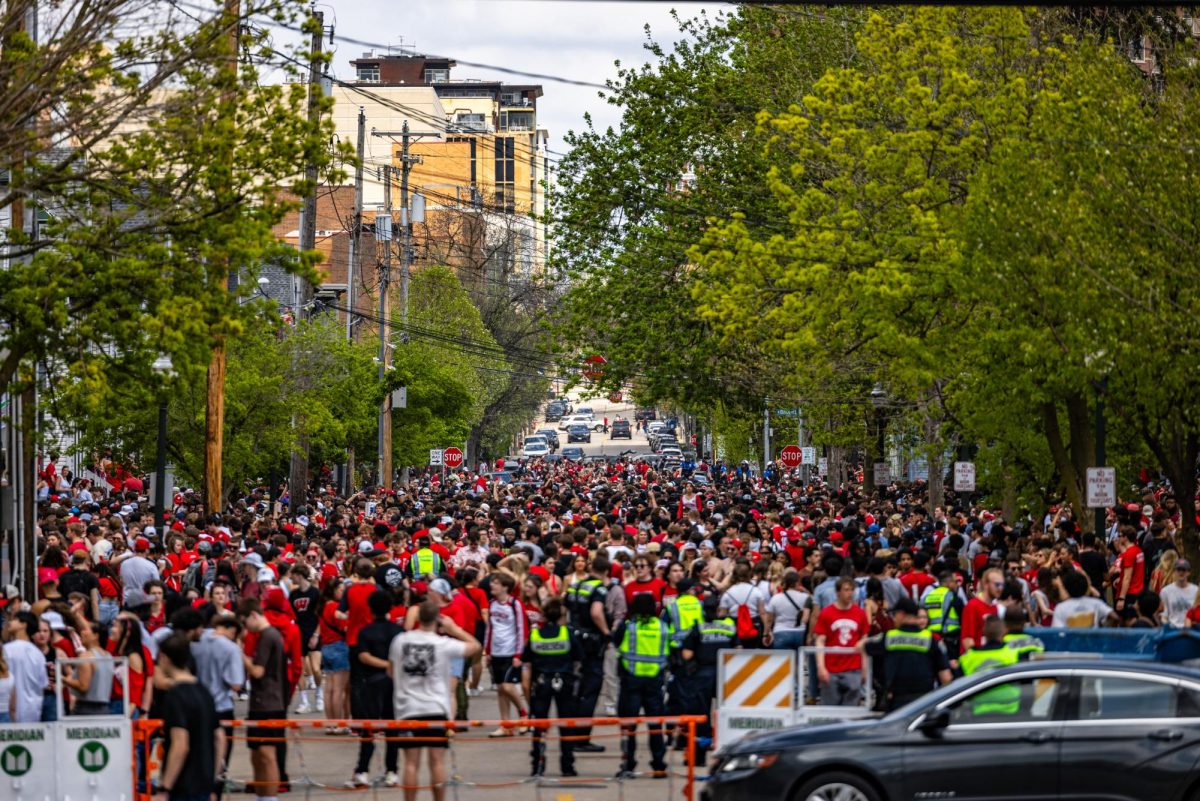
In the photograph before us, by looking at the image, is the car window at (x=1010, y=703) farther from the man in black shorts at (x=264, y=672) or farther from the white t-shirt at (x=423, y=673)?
the man in black shorts at (x=264, y=672)

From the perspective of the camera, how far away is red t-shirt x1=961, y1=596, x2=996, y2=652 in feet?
51.7

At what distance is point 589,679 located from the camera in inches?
601

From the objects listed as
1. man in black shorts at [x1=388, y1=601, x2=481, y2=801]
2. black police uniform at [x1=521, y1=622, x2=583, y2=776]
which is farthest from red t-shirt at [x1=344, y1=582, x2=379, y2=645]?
man in black shorts at [x1=388, y1=601, x2=481, y2=801]

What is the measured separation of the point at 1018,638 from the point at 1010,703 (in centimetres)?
233

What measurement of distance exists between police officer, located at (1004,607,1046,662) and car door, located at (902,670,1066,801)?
6.54 ft

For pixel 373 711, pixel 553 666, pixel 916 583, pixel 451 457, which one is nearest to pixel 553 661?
pixel 553 666

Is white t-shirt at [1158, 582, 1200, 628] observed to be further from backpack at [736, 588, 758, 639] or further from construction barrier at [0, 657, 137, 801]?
construction barrier at [0, 657, 137, 801]

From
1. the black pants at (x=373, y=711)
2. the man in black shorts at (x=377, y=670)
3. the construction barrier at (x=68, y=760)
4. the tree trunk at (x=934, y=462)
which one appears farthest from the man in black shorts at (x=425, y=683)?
the tree trunk at (x=934, y=462)

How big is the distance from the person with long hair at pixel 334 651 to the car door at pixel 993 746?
671cm

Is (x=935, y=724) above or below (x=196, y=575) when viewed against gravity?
below

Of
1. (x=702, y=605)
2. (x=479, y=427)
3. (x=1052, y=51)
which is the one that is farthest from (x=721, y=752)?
(x=479, y=427)

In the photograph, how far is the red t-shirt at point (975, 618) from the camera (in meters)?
15.8

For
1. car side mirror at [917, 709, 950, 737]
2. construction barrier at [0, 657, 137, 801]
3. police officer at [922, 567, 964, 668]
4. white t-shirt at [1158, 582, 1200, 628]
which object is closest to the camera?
car side mirror at [917, 709, 950, 737]

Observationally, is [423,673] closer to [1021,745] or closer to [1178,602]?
[1021,745]
